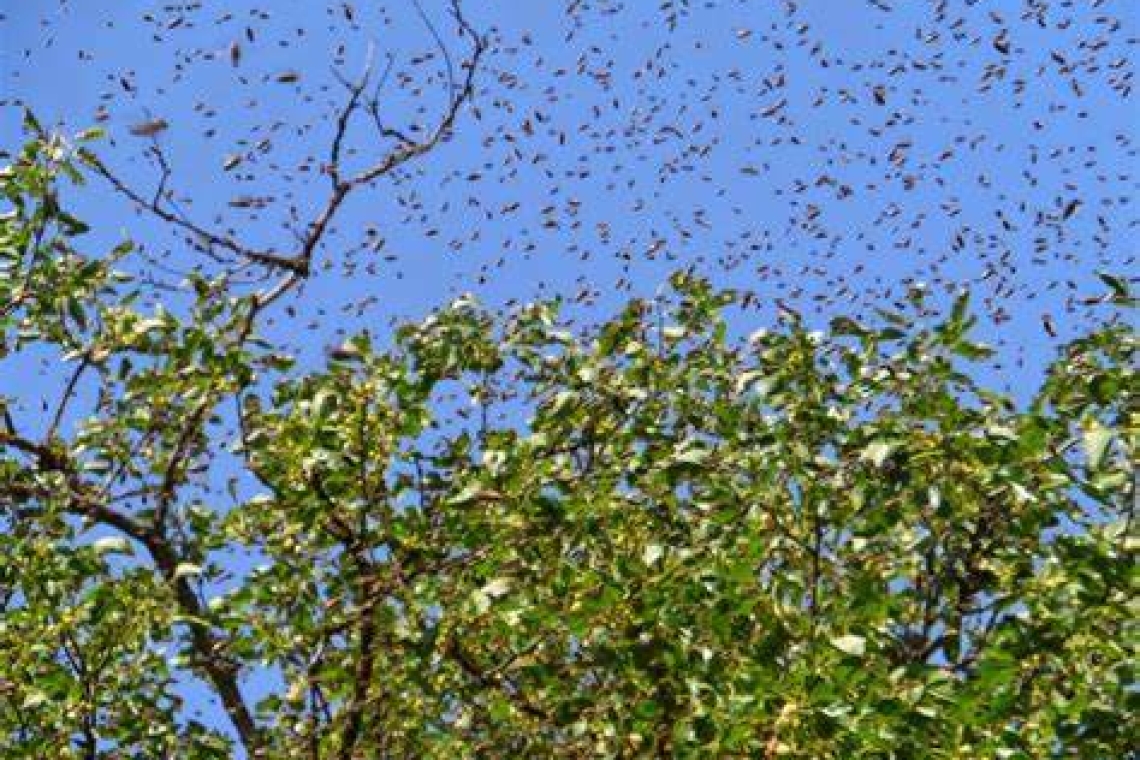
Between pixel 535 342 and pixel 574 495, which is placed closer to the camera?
pixel 574 495

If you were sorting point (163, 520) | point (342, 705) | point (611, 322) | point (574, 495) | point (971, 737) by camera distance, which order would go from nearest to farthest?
point (971, 737) → point (574, 495) → point (342, 705) → point (611, 322) → point (163, 520)

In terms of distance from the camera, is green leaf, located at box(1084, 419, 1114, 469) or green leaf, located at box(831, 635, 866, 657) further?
green leaf, located at box(1084, 419, 1114, 469)

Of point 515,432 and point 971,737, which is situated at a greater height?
point 515,432

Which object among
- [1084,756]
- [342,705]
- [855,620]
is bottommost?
[1084,756]

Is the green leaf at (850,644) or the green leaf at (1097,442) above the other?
the green leaf at (1097,442)

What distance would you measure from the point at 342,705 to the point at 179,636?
44.6 inches

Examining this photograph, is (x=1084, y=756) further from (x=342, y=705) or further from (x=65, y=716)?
(x=65, y=716)

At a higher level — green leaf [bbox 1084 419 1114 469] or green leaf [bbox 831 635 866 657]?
green leaf [bbox 1084 419 1114 469]

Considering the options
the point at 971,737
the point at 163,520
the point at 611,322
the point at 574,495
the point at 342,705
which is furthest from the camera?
the point at 163,520

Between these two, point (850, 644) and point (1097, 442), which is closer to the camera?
point (850, 644)

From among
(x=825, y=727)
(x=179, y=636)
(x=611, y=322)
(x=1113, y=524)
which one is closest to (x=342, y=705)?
(x=179, y=636)

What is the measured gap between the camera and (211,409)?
36.9 feet

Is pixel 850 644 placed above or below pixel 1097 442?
below

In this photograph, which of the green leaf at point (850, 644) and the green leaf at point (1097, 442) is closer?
the green leaf at point (850, 644)
